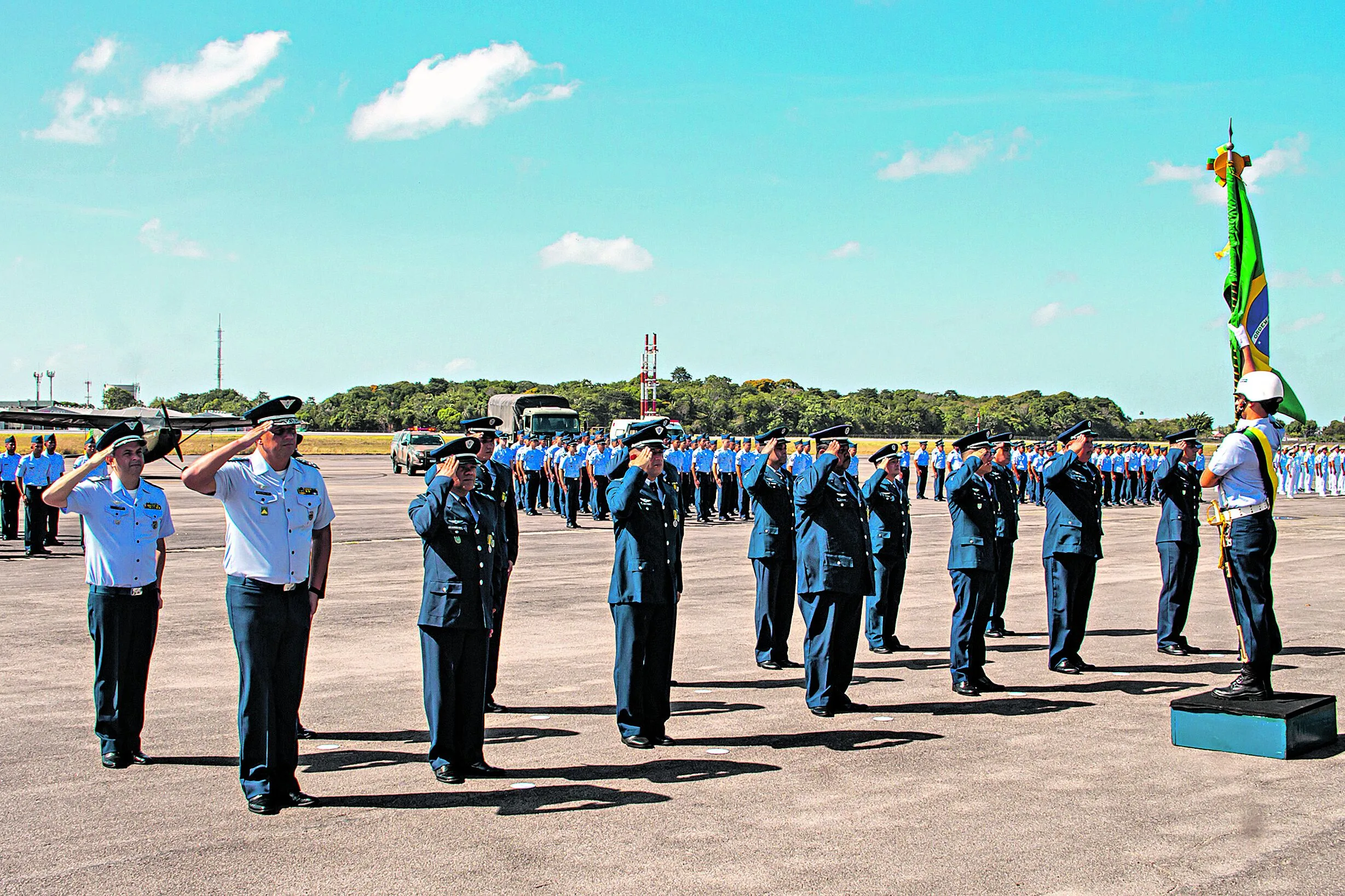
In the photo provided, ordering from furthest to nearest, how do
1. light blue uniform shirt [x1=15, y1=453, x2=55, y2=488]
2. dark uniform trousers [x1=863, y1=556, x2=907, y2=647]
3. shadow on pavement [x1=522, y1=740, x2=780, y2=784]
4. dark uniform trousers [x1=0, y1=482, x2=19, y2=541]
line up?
dark uniform trousers [x1=0, y1=482, x2=19, y2=541]
light blue uniform shirt [x1=15, y1=453, x2=55, y2=488]
dark uniform trousers [x1=863, y1=556, x2=907, y2=647]
shadow on pavement [x1=522, y1=740, x2=780, y2=784]

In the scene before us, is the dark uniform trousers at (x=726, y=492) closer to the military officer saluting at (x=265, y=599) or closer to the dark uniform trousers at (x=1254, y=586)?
the dark uniform trousers at (x=1254, y=586)

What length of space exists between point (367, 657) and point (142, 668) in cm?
290

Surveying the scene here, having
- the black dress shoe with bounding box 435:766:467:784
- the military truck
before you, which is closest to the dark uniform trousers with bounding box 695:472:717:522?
the military truck

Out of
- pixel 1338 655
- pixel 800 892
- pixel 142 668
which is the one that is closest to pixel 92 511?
pixel 142 668

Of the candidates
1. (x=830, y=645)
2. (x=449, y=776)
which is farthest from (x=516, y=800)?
(x=830, y=645)

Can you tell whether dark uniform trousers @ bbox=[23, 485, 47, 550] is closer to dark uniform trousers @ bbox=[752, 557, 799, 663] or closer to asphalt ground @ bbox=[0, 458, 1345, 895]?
asphalt ground @ bbox=[0, 458, 1345, 895]

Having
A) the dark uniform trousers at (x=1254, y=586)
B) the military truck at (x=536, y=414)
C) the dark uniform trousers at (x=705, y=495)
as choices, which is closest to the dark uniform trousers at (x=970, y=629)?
the dark uniform trousers at (x=1254, y=586)

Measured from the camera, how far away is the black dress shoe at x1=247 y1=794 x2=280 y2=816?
5371 millimetres

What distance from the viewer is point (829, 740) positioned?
6.85m

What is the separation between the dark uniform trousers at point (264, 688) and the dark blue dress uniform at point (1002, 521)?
600cm

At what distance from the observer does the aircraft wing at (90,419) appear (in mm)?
31984

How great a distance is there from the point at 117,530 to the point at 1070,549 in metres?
7.09

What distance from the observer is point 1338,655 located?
30.9 ft

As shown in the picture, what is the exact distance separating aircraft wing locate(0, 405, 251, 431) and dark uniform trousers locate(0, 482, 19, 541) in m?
5.34
